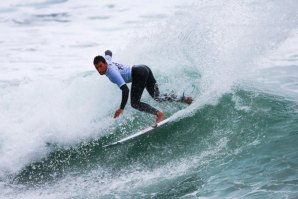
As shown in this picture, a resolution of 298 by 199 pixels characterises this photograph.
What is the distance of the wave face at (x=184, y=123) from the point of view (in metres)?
7.04

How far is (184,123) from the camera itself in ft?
30.0

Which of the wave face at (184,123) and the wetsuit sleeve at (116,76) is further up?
the wetsuit sleeve at (116,76)

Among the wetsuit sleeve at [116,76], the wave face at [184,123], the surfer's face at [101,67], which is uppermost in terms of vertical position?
the surfer's face at [101,67]

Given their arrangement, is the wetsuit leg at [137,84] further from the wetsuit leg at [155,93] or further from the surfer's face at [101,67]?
the surfer's face at [101,67]

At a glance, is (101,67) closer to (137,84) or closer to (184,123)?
(137,84)

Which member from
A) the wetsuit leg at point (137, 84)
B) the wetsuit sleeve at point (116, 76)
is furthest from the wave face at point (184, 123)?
the wetsuit sleeve at point (116, 76)

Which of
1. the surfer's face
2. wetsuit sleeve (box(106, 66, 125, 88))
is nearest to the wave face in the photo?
wetsuit sleeve (box(106, 66, 125, 88))

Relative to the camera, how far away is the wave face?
7.04 m

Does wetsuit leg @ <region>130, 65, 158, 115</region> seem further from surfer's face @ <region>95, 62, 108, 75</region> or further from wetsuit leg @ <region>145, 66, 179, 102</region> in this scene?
surfer's face @ <region>95, 62, 108, 75</region>

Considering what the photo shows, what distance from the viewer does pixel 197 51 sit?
1091cm

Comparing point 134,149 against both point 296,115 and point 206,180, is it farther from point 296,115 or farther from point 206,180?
point 296,115

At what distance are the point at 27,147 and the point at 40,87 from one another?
7.64 feet

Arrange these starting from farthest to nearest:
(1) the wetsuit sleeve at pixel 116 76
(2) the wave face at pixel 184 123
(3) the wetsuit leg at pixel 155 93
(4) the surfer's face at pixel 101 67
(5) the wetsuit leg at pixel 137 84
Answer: (3) the wetsuit leg at pixel 155 93, (5) the wetsuit leg at pixel 137 84, (1) the wetsuit sleeve at pixel 116 76, (4) the surfer's face at pixel 101 67, (2) the wave face at pixel 184 123

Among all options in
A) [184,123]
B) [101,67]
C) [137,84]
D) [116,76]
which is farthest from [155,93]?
[101,67]
